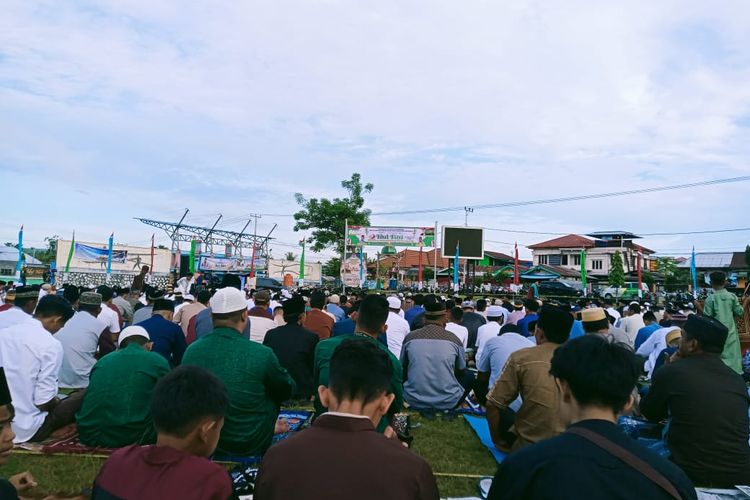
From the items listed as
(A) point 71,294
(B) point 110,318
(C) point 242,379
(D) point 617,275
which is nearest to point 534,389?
(C) point 242,379

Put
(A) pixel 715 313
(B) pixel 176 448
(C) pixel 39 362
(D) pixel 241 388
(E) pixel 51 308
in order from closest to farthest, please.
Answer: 1. (B) pixel 176 448
2. (D) pixel 241 388
3. (C) pixel 39 362
4. (E) pixel 51 308
5. (A) pixel 715 313

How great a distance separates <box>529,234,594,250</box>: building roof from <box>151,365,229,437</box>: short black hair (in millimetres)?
62393

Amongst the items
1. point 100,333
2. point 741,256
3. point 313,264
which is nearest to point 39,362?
point 100,333

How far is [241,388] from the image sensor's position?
148 inches

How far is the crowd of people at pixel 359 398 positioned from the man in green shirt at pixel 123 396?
12 mm

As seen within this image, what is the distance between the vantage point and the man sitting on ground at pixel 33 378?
13.3 feet

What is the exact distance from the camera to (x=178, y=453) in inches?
77.9

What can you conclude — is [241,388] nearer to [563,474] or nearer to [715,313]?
[563,474]

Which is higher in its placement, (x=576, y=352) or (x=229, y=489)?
(x=576, y=352)

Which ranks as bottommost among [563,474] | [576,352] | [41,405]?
[41,405]

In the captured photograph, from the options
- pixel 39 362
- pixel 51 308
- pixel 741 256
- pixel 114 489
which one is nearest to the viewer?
pixel 114 489

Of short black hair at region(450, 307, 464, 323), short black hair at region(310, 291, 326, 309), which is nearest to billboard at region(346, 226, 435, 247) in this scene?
short black hair at region(450, 307, 464, 323)

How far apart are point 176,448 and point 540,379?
268 centimetres

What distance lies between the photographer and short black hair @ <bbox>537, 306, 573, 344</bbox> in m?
4.02
